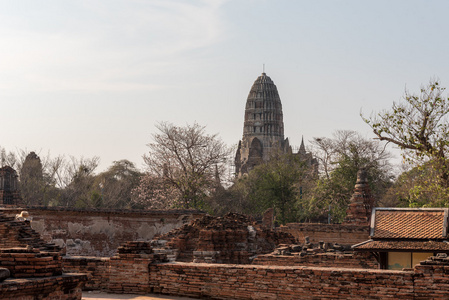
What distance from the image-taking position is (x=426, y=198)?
27.8 metres

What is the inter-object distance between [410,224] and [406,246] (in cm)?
119

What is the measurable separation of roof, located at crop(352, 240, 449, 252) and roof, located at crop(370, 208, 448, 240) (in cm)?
22

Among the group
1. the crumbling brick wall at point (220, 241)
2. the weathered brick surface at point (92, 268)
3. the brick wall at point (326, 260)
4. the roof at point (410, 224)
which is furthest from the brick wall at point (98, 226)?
the weathered brick surface at point (92, 268)

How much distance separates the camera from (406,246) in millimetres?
14703

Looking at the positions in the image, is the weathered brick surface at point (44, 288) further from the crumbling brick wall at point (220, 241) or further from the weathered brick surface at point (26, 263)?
the crumbling brick wall at point (220, 241)

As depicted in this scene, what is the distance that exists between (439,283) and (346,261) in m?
6.73

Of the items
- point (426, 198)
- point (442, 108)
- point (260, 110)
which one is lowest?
point (426, 198)

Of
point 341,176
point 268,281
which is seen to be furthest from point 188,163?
point 268,281

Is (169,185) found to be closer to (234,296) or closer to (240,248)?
(240,248)

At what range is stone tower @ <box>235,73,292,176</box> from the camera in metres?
84.7

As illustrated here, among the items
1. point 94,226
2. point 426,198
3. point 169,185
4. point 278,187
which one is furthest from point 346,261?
point 278,187

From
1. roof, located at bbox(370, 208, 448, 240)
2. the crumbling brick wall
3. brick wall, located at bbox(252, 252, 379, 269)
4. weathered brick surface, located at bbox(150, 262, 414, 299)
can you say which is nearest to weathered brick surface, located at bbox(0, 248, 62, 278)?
weathered brick surface, located at bbox(150, 262, 414, 299)

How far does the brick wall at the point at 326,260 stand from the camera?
1490 cm

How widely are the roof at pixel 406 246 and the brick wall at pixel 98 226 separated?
8.82m
